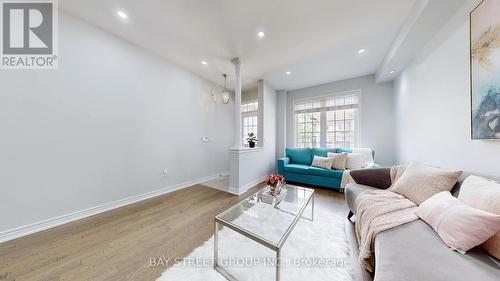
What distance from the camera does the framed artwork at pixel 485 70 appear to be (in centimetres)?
116

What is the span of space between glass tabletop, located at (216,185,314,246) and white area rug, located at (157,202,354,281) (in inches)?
10.9

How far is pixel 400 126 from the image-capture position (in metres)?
3.05

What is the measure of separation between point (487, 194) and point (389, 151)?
307 centimetres

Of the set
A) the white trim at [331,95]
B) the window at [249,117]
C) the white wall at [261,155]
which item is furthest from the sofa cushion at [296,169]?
the white trim at [331,95]

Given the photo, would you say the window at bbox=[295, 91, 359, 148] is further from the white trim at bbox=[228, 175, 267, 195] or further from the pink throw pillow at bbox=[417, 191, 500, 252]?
the pink throw pillow at bbox=[417, 191, 500, 252]

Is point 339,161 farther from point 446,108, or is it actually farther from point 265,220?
point 265,220

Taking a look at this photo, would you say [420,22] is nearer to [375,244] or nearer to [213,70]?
[375,244]

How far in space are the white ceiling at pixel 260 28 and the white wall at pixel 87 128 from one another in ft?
1.39

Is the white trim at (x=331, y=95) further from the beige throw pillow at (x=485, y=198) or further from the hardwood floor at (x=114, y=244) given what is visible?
the beige throw pillow at (x=485, y=198)

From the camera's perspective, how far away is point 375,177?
1.96 meters

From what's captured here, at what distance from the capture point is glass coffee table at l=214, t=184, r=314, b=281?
3.60ft

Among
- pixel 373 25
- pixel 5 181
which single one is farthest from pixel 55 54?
pixel 373 25

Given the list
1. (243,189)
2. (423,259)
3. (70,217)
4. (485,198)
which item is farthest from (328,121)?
(70,217)

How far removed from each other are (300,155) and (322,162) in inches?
24.9
